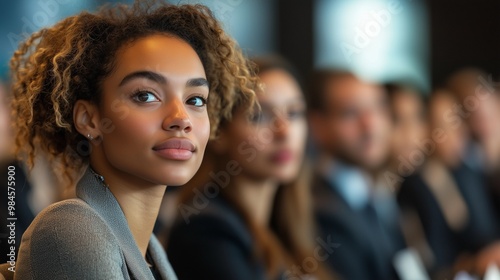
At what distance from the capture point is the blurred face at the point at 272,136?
1757 mm

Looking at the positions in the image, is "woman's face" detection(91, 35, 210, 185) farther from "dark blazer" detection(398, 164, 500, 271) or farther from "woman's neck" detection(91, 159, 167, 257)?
"dark blazer" detection(398, 164, 500, 271)

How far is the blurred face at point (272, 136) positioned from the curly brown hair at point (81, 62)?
62 centimetres

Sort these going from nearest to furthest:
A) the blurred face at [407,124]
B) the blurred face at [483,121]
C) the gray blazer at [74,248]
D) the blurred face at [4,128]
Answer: the gray blazer at [74,248] → the blurred face at [4,128] → the blurred face at [407,124] → the blurred face at [483,121]

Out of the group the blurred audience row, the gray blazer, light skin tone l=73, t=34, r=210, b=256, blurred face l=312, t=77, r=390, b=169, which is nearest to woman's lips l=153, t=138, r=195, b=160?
light skin tone l=73, t=34, r=210, b=256

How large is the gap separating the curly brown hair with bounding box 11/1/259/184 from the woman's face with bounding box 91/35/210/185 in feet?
0.09

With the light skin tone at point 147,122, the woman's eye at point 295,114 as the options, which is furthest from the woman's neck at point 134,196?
the woman's eye at point 295,114

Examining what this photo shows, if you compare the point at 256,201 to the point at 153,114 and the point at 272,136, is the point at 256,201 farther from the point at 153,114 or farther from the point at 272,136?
the point at 153,114

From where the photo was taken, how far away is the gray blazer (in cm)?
87

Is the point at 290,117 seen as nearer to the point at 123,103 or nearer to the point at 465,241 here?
the point at 123,103

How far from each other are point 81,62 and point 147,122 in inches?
4.9

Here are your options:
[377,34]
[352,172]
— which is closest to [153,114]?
[352,172]

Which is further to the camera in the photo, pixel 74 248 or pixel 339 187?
pixel 339 187

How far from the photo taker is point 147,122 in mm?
960

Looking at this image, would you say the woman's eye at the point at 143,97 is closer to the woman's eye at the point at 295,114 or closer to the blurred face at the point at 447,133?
the woman's eye at the point at 295,114
